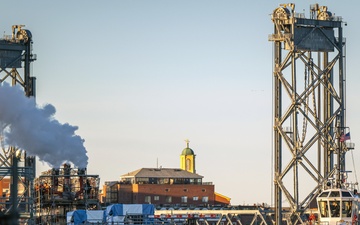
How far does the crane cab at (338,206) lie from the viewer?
67625 millimetres

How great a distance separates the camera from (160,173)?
177 meters

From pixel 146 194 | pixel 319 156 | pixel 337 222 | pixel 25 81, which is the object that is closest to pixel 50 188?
pixel 25 81

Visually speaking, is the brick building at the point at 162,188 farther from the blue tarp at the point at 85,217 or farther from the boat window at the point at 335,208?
the boat window at the point at 335,208

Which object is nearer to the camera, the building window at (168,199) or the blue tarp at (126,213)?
the blue tarp at (126,213)

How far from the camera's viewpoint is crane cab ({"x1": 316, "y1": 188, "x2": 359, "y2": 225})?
67.6 metres

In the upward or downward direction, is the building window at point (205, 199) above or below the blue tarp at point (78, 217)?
above

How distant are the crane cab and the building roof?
105 m

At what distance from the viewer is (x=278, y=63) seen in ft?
346

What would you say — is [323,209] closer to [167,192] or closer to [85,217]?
[85,217]

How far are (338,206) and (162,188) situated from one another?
10384cm

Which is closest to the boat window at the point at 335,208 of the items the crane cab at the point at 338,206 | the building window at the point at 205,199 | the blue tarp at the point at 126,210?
the crane cab at the point at 338,206

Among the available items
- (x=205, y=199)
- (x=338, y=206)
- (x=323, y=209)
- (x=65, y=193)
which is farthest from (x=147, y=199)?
(x=338, y=206)

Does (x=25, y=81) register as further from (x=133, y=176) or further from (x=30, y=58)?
(x=133, y=176)

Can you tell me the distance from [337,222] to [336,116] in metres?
39.5
